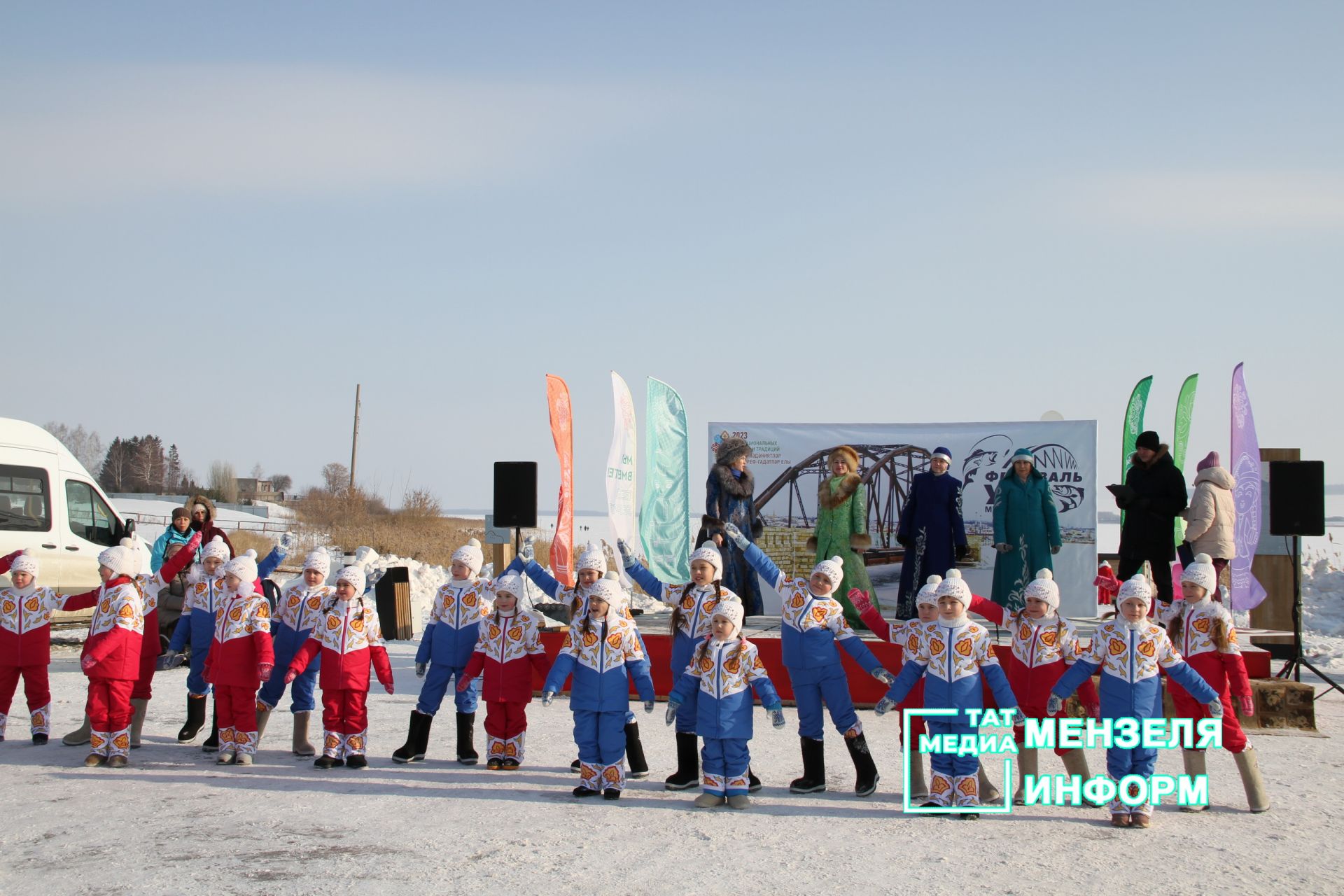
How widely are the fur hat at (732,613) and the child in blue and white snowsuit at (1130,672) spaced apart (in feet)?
5.35

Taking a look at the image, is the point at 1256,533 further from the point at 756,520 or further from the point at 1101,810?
the point at 1101,810

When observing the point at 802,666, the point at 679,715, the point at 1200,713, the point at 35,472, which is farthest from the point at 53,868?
the point at 35,472

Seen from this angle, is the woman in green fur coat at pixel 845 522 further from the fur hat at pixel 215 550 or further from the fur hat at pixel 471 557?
the fur hat at pixel 215 550

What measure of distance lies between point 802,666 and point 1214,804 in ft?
7.45

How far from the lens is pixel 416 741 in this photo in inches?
265

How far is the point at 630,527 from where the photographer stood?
11016mm

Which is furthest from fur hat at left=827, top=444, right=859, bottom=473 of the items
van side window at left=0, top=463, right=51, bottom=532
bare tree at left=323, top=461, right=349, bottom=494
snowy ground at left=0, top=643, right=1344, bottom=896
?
bare tree at left=323, top=461, right=349, bottom=494

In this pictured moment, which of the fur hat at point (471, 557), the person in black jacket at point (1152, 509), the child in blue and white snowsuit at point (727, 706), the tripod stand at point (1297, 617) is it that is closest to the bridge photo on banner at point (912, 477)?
the person in black jacket at point (1152, 509)

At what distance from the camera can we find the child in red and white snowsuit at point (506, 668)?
6.50 m

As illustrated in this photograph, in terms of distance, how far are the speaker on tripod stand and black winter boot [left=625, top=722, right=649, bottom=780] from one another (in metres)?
5.54

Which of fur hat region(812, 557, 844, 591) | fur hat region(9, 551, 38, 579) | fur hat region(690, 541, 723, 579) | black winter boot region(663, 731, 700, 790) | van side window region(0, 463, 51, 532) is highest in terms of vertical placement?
van side window region(0, 463, 51, 532)

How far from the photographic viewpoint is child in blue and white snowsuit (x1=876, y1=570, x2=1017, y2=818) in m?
5.49

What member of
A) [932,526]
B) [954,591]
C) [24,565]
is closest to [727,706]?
[954,591]

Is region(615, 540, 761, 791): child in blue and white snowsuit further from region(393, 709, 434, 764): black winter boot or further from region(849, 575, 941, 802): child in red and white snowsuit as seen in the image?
region(393, 709, 434, 764): black winter boot
